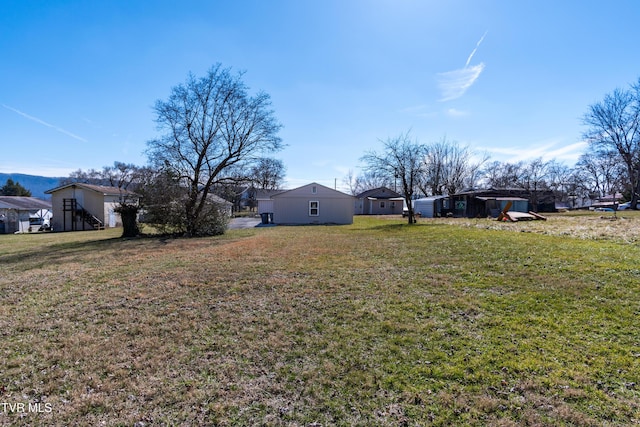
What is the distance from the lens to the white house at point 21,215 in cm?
2473

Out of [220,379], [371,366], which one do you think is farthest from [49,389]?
[371,366]

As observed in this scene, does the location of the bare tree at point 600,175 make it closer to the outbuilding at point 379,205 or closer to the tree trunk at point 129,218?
the outbuilding at point 379,205

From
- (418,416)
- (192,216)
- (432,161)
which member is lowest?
(418,416)

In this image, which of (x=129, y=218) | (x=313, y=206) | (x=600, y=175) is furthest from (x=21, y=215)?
(x=600, y=175)

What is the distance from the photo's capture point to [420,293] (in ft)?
17.4

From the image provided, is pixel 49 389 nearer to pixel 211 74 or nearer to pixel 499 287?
pixel 499 287

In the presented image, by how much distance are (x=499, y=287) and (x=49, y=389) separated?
6.20 metres

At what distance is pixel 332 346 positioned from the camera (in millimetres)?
3496

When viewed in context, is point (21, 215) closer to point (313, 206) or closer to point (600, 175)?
point (313, 206)

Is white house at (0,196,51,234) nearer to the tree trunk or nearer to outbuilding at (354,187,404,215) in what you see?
the tree trunk

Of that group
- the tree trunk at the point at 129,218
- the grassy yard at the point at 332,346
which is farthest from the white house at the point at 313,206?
the grassy yard at the point at 332,346

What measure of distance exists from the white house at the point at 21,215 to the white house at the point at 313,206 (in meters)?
21.4

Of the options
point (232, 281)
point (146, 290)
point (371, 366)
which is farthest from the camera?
point (232, 281)

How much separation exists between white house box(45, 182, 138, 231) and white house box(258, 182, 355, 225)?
13052 mm
